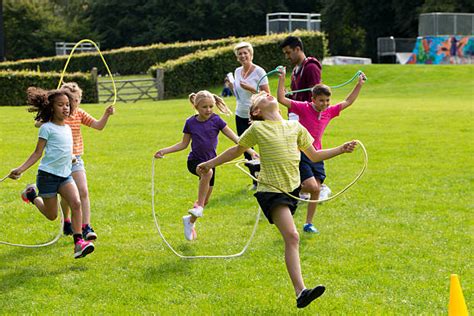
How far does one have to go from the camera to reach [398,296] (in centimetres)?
695

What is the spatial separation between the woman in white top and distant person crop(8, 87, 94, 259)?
3174 mm

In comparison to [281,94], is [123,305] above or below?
below

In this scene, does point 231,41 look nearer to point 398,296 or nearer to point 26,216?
point 26,216

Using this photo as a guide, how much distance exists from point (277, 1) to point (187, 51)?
27619 mm

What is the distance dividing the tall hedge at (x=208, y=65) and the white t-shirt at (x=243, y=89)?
26325 mm

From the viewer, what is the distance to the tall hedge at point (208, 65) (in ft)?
126

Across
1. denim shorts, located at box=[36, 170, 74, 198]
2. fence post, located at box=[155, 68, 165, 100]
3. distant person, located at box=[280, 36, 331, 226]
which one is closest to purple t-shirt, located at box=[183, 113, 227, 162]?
distant person, located at box=[280, 36, 331, 226]

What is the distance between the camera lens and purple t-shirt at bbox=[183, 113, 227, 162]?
9.21 meters

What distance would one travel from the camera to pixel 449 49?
51.4 m

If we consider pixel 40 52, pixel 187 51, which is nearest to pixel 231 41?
pixel 187 51

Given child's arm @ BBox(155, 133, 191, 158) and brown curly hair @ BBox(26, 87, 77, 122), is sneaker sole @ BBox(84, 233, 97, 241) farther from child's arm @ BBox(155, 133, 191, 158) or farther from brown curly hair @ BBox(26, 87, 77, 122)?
brown curly hair @ BBox(26, 87, 77, 122)

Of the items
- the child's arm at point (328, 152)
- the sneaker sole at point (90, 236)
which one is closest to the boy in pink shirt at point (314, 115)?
the child's arm at point (328, 152)

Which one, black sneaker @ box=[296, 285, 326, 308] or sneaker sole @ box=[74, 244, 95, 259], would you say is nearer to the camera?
black sneaker @ box=[296, 285, 326, 308]

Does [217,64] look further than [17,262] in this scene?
Yes
